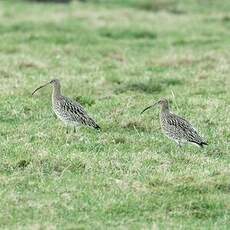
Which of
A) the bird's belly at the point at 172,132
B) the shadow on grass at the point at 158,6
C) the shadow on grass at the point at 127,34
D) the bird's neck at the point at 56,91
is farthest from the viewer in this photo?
the shadow on grass at the point at 158,6

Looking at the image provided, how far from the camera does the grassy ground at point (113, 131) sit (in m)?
9.70

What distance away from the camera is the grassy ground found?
31.8 feet

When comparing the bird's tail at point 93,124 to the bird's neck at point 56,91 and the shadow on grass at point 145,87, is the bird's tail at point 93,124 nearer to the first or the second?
the bird's neck at point 56,91

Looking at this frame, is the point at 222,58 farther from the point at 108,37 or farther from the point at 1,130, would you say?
the point at 1,130

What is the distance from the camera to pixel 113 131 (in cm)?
1341

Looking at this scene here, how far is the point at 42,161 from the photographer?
1117 cm

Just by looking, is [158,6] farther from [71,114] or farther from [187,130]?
[187,130]

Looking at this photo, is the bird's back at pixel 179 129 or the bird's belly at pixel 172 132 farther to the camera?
the bird's belly at pixel 172 132

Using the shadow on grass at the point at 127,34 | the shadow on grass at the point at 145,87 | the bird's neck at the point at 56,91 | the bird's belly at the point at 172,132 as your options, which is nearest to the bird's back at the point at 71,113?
the bird's neck at the point at 56,91

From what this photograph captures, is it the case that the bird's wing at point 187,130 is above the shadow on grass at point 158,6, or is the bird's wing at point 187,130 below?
above

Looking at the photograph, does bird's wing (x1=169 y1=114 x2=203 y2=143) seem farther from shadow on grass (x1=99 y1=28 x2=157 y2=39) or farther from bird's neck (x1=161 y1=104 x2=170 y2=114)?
shadow on grass (x1=99 y1=28 x2=157 y2=39)

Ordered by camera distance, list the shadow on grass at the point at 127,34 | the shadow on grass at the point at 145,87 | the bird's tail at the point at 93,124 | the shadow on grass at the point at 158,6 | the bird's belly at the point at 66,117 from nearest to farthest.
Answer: the bird's tail at the point at 93,124, the bird's belly at the point at 66,117, the shadow on grass at the point at 145,87, the shadow on grass at the point at 127,34, the shadow on grass at the point at 158,6

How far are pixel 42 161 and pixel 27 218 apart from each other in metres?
1.86

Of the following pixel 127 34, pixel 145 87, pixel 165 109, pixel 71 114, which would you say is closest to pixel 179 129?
pixel 165 109
